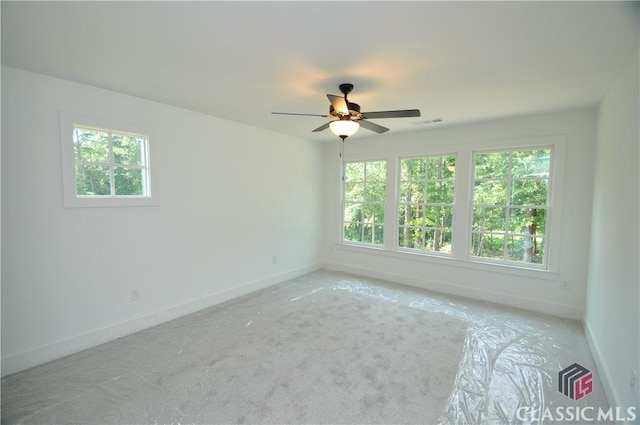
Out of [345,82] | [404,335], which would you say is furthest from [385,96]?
[404,335]

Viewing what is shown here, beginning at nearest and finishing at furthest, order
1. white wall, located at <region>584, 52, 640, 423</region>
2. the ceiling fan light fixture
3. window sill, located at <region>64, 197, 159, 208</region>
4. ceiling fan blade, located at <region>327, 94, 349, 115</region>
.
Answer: white wall, located at <region>584, 52, 640, 423</region> → ceiling fan blade, located at <region>327, 94, 349, 115</region> → the ceiling fan light fixture → window sill, located at <region>64, 197, 159, 208</region>

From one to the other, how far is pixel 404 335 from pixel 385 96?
2503 mm

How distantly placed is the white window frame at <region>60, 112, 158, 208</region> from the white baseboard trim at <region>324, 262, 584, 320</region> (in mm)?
3617

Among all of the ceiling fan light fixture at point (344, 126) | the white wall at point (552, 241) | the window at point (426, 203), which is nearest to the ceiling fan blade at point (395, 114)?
the ceiling fan light fixture at point (344, 126)

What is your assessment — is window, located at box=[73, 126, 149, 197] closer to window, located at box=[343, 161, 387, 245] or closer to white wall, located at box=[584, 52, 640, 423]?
window, located at box=[343, 161, 387, 245]

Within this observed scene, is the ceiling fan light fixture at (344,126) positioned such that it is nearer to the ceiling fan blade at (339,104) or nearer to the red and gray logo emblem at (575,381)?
the ceiling fan blade at (339,104)

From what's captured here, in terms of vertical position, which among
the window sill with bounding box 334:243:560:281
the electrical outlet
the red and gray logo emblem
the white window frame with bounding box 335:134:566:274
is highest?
the white window frame with bounding box 335:134:566:274

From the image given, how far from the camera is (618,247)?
7.22 ft

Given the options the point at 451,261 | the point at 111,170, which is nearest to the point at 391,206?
the point at 451,261

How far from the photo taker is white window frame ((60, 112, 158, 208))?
2.64 meters

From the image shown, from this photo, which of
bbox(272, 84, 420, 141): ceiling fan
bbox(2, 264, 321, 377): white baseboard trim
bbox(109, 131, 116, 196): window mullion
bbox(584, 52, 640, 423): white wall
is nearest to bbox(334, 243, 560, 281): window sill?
bbox(584, 52, 640, 423): white wall

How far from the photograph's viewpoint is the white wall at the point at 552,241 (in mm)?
3502

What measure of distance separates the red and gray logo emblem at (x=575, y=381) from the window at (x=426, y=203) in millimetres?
2202

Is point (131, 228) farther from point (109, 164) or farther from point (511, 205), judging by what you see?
point (511, 205)
